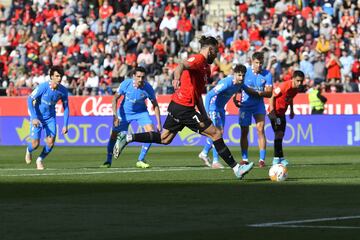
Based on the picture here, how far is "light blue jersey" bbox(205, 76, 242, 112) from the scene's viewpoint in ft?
77.9

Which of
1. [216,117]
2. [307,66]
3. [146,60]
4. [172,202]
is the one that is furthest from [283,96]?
[146,60]

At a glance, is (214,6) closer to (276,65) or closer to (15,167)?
(276,65)

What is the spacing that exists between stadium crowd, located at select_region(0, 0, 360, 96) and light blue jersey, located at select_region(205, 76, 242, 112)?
45.5ft

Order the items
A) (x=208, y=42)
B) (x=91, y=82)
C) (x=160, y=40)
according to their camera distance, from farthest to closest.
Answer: (x=160, y=40), (x=91, y=82), (x=208, y=42)

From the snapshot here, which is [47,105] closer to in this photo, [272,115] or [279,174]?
[272,115]

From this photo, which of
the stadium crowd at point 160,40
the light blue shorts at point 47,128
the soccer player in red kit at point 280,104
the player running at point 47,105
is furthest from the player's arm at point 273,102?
the stadium crowd at point 160,40

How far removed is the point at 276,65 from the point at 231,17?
231 inches

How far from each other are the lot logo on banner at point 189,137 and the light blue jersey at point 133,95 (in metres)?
13.4

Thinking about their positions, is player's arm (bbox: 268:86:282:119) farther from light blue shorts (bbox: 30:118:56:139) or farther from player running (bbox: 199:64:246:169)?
light blue shorts (bbox: 30:118:56:139)

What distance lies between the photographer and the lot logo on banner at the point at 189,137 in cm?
3850

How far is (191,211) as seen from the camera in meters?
13.5

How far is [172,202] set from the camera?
1477 cm

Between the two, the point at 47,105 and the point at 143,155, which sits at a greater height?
the point at 47,105

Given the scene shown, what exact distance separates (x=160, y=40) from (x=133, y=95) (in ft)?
62.4
